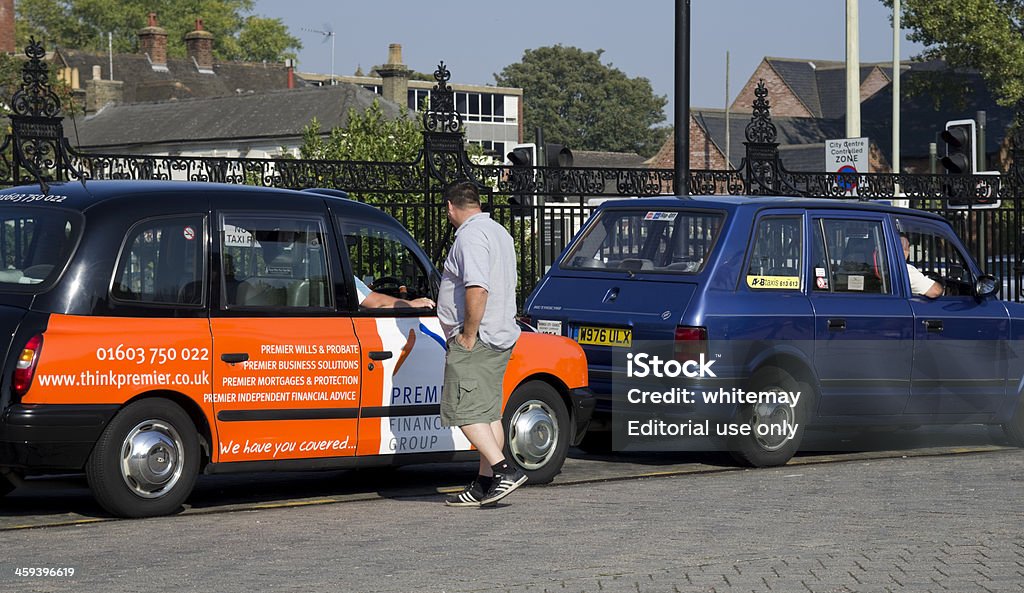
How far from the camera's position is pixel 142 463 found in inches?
329

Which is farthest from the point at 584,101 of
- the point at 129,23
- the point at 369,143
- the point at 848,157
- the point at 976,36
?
the point at 848,157

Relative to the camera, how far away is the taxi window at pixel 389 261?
9531 mm

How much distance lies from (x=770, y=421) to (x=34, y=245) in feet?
16.7

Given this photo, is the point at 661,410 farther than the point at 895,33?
No

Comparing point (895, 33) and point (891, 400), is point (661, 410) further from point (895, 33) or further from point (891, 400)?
point (895, 33)

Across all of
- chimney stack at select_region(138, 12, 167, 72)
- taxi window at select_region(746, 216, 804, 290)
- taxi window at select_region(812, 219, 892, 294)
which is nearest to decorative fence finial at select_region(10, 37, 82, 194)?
taxi window at select_region(746, 216, 804, 290)

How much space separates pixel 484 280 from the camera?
8750 millimetres

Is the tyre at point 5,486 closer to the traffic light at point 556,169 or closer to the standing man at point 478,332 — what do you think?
the standing man at point 478,332

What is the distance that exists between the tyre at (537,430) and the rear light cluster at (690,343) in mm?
897

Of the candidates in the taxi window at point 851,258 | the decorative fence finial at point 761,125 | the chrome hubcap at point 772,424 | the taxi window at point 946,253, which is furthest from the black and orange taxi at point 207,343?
the decorative fence finial at point 761,125

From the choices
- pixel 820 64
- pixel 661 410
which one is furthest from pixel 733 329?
pixel 820 64

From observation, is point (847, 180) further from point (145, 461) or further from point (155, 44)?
point (155, 44)

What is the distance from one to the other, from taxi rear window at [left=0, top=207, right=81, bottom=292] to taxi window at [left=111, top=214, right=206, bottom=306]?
303mm

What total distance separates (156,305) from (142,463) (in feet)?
2.77
